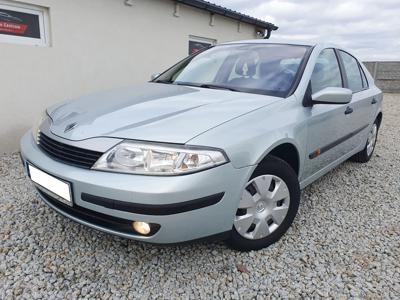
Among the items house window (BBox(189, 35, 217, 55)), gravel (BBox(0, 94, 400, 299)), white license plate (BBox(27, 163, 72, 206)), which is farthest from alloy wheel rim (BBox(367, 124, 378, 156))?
house window (BBox(189, 35, 217, 55))

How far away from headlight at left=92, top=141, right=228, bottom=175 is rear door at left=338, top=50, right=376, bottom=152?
6.49 ft

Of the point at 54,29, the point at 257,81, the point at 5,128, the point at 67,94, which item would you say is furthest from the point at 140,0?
the point at 257,81

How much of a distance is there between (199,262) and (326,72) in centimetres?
201

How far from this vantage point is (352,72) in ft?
11.5

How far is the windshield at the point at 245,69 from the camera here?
2488 millimetres

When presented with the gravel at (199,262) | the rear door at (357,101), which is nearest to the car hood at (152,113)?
→ the gravel at (199,262)

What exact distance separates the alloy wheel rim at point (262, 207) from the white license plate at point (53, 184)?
3.27ft

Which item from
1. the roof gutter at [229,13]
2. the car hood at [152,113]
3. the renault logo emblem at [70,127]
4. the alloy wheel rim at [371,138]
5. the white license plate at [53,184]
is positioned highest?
the roof gutter at [229,13]

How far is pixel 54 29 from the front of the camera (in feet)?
14.4

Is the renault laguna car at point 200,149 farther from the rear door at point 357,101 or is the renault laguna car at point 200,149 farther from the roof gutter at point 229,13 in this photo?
the roof gutter at point 229,13

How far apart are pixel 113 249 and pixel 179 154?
3.14ft

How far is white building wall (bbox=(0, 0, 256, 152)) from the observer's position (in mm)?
4180

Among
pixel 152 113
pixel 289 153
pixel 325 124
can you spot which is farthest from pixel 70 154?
pixel 325 124

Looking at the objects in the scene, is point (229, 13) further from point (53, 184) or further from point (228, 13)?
point (53, 184)
